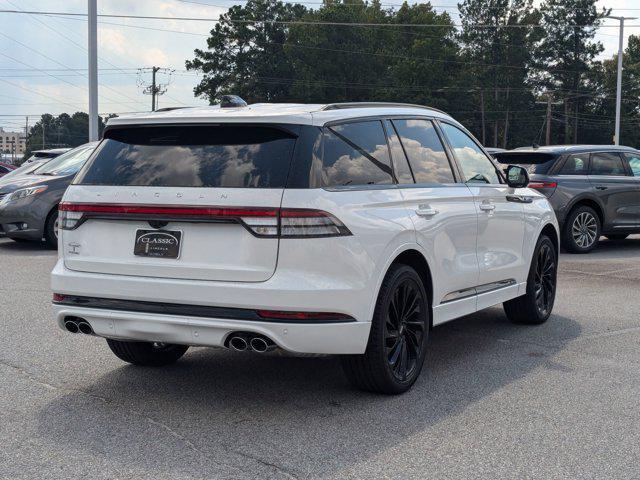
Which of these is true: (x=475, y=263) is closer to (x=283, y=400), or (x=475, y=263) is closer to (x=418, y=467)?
(x=283, y=400)

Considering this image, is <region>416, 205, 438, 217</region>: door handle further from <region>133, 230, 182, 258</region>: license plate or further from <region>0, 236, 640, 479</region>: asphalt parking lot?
<region>133, 230, 182, 258</region>: license plate

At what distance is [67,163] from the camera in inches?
562

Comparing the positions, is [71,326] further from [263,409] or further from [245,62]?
[245,62]

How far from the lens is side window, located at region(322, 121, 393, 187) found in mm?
4927

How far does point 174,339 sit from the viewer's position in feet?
15.8

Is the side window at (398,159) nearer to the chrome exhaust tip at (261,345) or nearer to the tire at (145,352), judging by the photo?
the chrome exhaust tip at (261,345)

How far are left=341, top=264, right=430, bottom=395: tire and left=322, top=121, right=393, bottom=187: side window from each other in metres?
0.59

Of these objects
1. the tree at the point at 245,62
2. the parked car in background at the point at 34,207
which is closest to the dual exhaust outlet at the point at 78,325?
the parked car in background at the point at 34,207

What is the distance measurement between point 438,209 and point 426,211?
0.21 metres

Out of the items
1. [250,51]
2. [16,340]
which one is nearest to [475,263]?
[16,340]

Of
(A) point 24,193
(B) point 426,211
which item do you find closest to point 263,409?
(B) point 426,211

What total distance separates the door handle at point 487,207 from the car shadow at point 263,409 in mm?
1095

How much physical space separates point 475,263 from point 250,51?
78156 millimetres

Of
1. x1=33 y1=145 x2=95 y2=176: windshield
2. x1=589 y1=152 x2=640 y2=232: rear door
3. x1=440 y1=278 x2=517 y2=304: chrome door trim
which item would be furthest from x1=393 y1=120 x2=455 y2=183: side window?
x1=33 y1=145 x2=95 y2=176: windshield
